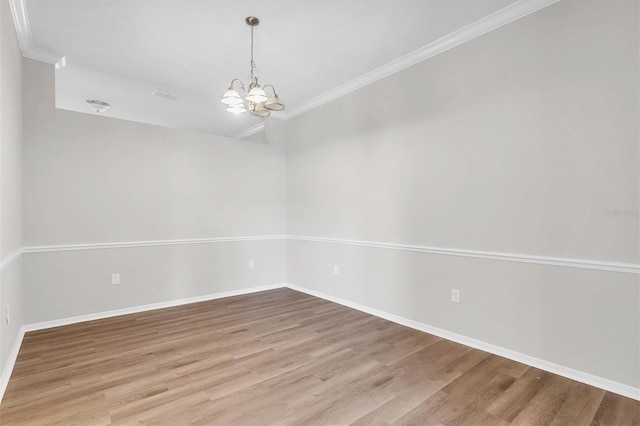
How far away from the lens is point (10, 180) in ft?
8.04

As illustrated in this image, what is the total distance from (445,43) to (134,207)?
3866mm

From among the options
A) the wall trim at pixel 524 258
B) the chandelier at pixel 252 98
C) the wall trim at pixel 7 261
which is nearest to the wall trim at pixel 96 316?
the wall trim at pixel 7 261

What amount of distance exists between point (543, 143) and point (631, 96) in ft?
1.74

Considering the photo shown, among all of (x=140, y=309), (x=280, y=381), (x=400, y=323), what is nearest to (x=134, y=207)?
(x=140, y=309)

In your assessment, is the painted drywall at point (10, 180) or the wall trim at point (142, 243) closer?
the painted drywall at point (10, 180)

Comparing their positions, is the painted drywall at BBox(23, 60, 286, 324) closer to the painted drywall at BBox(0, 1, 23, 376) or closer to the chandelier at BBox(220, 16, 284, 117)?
the painted drywall at BBox(0, 1, 23, 376)

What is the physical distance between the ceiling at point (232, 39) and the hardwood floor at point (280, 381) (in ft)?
9.18

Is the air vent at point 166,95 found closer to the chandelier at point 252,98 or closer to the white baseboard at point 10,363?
the chandelier at point 252,98

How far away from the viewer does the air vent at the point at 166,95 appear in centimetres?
409

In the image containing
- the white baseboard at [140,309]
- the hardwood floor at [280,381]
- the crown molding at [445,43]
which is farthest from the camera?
the white baseboard at [140,309]

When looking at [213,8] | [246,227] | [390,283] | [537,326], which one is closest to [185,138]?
[246,227]

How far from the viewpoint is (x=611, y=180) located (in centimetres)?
210

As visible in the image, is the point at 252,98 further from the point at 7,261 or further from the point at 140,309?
the point at 140,309

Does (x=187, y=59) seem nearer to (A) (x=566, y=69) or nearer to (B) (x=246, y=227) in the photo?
(B) (x=246, y=227)
